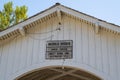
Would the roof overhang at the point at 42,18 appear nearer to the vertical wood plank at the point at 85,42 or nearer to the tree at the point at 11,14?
the vertical wood plank at the point at 85,42

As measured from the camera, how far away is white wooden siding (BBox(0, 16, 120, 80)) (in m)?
8.06

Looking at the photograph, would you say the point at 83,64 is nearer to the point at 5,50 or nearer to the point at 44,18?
the point at 44,18

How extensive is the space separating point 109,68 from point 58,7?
2608 mm

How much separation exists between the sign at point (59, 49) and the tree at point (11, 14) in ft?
32.7

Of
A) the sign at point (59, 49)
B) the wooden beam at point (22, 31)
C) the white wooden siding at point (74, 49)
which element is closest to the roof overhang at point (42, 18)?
the wooden beam at point (22, 31)

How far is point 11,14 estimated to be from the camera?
60.8 ft

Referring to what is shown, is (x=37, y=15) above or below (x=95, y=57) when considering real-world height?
above

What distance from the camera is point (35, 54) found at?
28.0 feet

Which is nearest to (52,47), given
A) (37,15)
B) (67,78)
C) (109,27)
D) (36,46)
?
(36,46)

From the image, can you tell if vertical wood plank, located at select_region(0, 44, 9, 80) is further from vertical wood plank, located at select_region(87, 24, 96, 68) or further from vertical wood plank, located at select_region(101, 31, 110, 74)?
vertical wood plank, located at select_region(101, 31, 110, 74)

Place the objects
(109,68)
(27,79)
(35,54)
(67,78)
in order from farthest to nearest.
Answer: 1. (67,78)
2. (27,79)
3. (35,54)
4. (109,68)

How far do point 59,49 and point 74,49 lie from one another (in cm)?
50

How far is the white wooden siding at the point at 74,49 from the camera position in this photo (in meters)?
8.06

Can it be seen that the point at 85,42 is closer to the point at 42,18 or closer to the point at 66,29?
the point at 66,29
